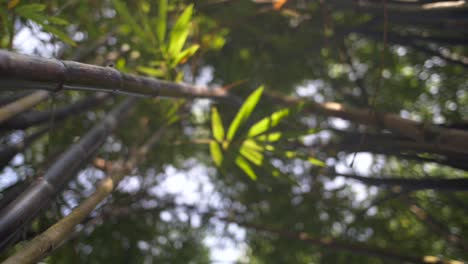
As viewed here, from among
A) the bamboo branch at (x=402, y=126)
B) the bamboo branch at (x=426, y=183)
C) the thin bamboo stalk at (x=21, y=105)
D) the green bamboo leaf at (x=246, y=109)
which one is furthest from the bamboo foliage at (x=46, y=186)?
the bamboo branch at (x=426, y=183)

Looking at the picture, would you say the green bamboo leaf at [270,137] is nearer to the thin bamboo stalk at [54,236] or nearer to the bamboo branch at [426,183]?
the bamboo branch at [426,183]

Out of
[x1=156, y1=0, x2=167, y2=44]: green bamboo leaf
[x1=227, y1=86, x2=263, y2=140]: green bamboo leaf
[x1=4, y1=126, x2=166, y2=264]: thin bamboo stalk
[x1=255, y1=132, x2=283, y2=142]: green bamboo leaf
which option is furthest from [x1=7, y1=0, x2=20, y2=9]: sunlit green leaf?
[x1=255, y1=132, x2=283, y2=142]: green bamboo leaf

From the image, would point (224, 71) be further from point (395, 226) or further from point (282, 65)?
point (395, 226)

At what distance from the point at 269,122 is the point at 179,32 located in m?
0.42

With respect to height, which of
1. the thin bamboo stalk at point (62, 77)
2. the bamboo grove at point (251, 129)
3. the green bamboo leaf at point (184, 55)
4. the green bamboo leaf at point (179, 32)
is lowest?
the bamboo grove at point (251, 129)

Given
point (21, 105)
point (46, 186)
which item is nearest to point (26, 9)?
point (21, 105)

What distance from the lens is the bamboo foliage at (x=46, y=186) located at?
718 millimetres

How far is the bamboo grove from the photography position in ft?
3.84

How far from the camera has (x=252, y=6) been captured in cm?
200

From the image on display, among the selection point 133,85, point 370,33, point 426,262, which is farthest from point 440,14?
point 133,85

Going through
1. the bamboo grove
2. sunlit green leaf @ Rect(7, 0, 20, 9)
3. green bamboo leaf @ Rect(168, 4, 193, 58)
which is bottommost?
the bamboo grove

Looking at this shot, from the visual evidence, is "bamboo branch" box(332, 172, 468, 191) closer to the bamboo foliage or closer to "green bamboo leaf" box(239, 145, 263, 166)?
"green bamboo leaf" box(239, 145, 263, 166)

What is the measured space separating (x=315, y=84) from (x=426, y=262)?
60.1 inches

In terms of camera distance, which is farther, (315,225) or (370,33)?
(315,225)
